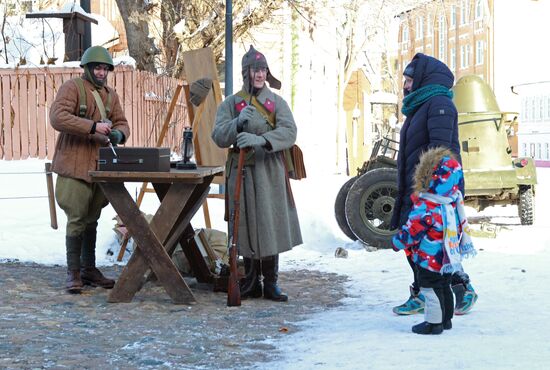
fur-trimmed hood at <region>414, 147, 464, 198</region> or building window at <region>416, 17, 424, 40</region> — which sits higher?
building window at <region>416, 17, 424, 40</region>

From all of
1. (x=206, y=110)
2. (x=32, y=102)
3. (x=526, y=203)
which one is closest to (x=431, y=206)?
(x=206, y=110)

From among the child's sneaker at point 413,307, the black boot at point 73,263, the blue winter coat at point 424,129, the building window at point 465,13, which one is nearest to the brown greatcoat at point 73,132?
the black boot at point 73,263

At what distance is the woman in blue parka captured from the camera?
5.77m

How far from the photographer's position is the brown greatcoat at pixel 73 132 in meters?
6.85

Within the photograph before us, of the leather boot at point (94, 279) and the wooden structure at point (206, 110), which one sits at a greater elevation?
the wooden structure at point (206, 110)

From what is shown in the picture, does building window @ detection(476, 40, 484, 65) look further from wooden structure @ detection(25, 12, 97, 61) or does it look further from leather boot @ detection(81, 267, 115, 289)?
leather boot @ detection(81, 267, 115, 289)

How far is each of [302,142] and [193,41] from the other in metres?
5.69

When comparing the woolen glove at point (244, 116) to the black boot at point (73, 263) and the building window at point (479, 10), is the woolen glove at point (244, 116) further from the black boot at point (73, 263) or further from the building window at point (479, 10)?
the building window at point (479, 10)

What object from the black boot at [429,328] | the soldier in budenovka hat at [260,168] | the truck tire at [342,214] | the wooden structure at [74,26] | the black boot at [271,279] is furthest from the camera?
the wooden structure at [74,26]

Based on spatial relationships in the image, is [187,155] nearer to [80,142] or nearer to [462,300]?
[80,142]

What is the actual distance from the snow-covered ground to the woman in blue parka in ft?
0.60

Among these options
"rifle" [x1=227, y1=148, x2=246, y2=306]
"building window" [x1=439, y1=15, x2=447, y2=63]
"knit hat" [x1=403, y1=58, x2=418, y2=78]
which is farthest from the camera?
"building window" [x1=439, y1=15, x2=447, y2=63]

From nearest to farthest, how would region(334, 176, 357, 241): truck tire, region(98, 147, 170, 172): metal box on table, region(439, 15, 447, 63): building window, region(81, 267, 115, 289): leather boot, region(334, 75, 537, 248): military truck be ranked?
region(98, 147, 170, 172): metal box on table < region(81, 267, 115, 289): leather boot < region(334, 176, 357, 241): truck tire < region(334, 75, 537, 248): military truck < region(439, 15, 447, 63): building window

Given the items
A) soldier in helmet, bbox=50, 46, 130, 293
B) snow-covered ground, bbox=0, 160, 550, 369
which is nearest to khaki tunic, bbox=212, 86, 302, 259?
snow-covered ground, bbox=0, 160, 550, 369
